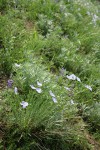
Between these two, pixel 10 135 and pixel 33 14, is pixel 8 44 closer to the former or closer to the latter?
pixel 10 135

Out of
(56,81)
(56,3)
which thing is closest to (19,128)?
(56,81)

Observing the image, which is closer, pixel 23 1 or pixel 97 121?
pixel 97 121

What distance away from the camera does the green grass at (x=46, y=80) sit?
2.64 m

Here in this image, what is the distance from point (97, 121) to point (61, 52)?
4.58 feet

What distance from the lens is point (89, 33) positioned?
5.57 metres

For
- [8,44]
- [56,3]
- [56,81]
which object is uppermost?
[56,3]

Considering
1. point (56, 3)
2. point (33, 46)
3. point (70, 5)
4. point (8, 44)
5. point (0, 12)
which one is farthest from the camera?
point (70, 5)

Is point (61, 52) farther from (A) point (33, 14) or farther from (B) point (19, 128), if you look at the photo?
(B) point (19, 128)

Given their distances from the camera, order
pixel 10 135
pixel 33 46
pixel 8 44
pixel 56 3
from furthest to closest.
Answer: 1. pixel 56 3
2. pixel 33 46
3. pixel 8 44
4. pixel 10 135

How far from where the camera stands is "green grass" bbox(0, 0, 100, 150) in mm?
2641

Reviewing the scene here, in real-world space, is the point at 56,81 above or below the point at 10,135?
above

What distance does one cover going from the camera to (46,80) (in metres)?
3.12

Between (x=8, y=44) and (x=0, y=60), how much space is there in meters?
0.29

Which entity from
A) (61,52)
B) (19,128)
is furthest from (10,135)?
(61,52)
